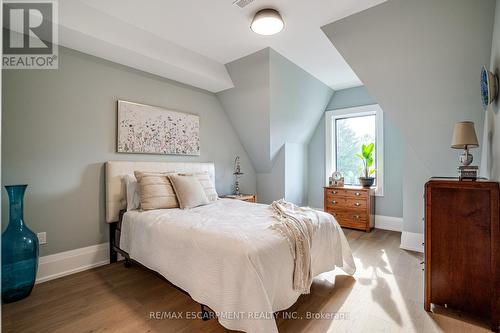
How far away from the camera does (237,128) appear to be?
14.4ft

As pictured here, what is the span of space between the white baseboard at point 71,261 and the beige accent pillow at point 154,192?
0.77 metres

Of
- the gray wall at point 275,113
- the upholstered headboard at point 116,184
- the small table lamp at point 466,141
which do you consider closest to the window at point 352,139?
the gray wall at point 275,113

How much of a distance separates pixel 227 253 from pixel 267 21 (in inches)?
83.0

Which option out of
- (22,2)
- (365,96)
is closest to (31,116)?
(22,2)

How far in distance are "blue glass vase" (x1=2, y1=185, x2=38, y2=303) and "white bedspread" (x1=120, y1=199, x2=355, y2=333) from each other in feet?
2.45

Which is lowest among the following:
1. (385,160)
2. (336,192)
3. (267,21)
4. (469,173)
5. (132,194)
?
Result: (336,192)

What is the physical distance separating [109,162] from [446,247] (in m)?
3.30

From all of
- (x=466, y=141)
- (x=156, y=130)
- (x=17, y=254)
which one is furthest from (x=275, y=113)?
(x=17, y=254)

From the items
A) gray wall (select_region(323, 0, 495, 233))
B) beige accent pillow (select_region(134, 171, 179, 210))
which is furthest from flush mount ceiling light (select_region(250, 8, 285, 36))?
beige accent pillow (select_region(134, 171, 179, 210))

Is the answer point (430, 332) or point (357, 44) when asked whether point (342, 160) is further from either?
point (430, 332)

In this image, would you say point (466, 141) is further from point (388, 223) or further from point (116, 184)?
point (116, 184)

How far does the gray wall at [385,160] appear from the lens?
414cm

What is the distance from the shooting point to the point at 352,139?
4.73 metres

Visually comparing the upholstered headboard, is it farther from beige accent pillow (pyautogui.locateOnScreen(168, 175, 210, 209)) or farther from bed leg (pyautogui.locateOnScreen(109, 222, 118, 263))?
beige accent pillow (pyautogui.locateOnScreen(168, 175, 210, 209))
